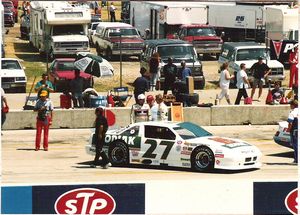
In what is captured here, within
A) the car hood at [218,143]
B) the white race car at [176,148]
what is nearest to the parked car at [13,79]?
the white race car at [176,148]

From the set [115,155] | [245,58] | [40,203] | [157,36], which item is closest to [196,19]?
[157,36]

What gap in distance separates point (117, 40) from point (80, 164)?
20.2 m

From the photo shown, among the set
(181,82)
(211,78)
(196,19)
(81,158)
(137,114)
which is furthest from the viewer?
(196,19)

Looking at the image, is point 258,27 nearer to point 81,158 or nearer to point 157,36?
point 157,36

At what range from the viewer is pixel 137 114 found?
2338cm

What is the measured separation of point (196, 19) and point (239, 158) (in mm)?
28738

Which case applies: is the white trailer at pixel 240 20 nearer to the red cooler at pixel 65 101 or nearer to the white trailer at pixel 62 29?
the white trailer at pixel 62 29

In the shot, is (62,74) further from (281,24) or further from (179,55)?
(281,24)

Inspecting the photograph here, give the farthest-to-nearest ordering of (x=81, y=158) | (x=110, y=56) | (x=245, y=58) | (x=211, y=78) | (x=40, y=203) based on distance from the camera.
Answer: (x=110, y=56), (x=211, y=78), (x=245, y=58), (x=81, y=158), (x=40, y=203)

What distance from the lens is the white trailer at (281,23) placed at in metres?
42.7

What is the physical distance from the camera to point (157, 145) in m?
20.1

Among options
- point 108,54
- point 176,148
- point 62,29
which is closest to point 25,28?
point 62,29

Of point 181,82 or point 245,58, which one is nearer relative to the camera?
point 181,82

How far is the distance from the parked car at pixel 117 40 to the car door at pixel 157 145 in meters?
19.1
